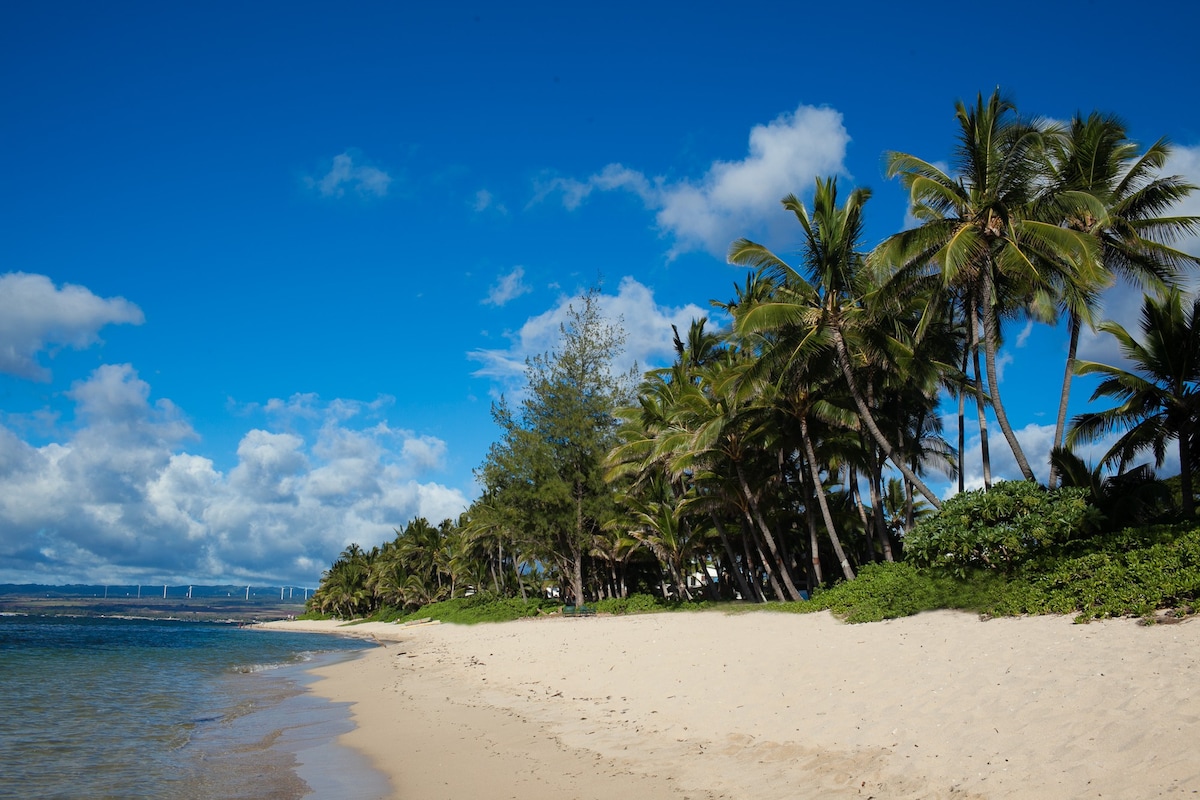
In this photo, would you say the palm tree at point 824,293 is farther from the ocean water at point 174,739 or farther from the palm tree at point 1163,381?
the ocean water at point 174,739

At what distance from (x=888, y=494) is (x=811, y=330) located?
23844mm

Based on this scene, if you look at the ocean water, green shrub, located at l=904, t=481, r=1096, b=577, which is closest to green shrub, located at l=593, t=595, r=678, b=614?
the ocean water

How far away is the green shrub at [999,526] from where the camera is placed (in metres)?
13.5

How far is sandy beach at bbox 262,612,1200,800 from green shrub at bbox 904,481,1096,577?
1672 millimetres

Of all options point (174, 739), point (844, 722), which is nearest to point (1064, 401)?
point (844, 722)

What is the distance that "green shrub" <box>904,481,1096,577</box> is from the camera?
1346cm

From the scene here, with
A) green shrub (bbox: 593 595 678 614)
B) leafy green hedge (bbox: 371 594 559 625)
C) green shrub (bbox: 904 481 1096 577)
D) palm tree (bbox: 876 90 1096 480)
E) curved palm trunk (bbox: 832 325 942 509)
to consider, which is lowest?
leafy green hedge (bbox: 371 594 559 625)

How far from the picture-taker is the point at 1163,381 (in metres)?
16.9

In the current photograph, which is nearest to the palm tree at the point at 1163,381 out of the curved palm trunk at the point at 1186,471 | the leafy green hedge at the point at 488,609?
the curved palm trunk at the point at 1186,471

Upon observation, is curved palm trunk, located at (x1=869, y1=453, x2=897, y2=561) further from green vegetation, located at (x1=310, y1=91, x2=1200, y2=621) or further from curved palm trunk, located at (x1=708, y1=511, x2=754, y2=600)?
curved palm trunk, located at (x1=708, y1=511, x2=754, y2=600)

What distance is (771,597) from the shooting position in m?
32.2

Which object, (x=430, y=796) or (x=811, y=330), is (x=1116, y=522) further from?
(x=430, y=796)

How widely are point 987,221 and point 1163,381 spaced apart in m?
5.63

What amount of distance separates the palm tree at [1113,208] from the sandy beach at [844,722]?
369 inches
